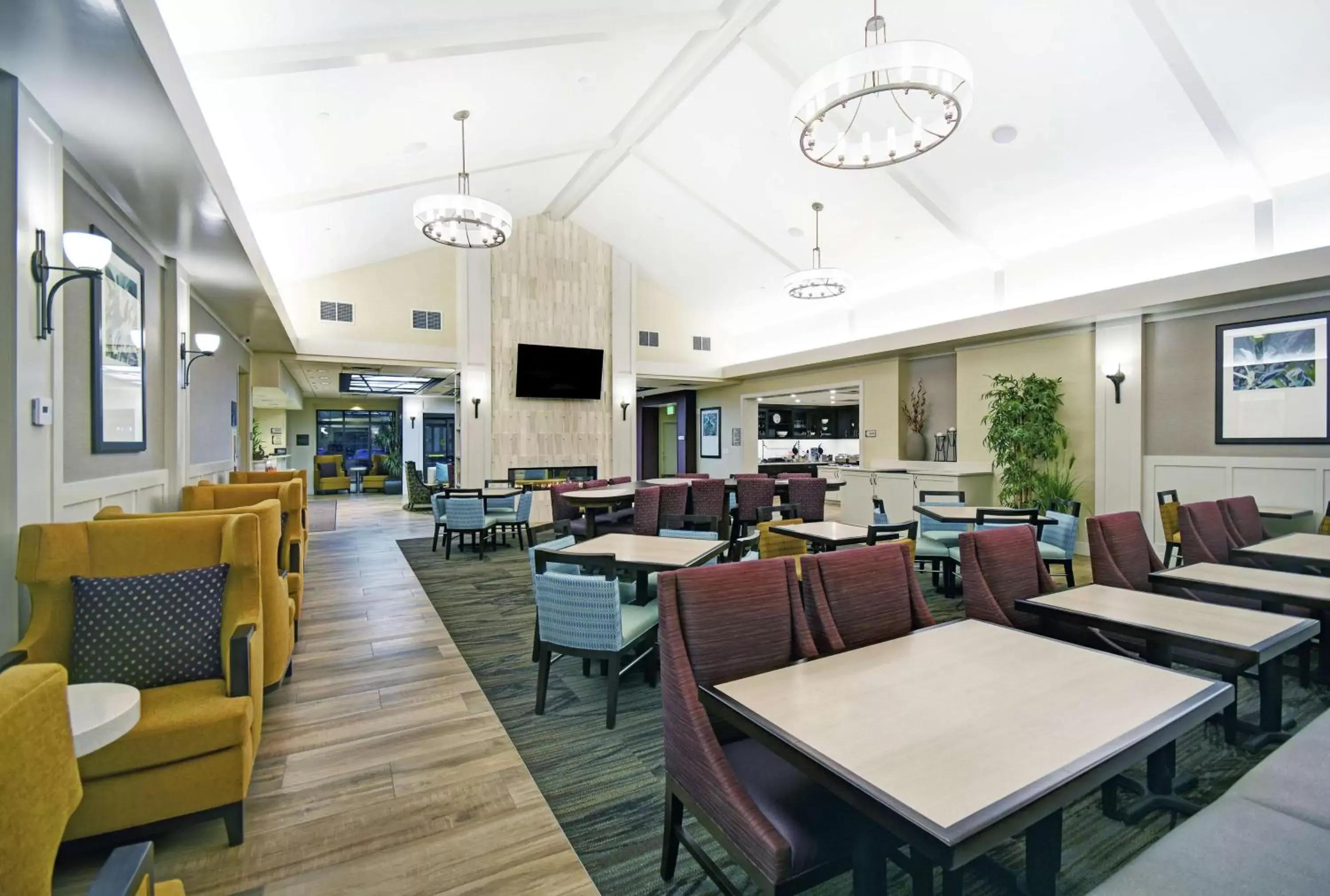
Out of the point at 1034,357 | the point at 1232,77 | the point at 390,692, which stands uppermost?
the point at 1232,77

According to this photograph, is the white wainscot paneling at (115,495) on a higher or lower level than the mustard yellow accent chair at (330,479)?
higher

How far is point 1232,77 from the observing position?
4.66 m

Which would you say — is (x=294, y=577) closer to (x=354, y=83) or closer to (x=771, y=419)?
(x=354, y=83)

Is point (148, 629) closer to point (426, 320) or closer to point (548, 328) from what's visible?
point (426, 320)

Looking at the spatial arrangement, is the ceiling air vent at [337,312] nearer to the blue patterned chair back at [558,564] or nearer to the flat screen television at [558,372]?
the flat screen television at [558,372]

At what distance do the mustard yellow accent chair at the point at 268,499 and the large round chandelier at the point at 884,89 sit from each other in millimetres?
4338

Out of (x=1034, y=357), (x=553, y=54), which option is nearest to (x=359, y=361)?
(x=553, y=54)

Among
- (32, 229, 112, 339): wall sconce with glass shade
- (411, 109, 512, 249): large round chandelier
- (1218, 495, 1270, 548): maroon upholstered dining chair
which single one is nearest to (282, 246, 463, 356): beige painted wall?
(411, 109, 512, 249): large round chandelier

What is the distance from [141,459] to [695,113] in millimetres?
6300

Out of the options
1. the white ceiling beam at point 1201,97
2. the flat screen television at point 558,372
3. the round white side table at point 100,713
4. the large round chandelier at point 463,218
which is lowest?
the round white side table at point 100,713

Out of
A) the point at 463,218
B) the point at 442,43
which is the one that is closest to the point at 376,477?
the point at 463,218

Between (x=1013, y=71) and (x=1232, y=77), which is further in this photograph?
(x=1013, y=71)

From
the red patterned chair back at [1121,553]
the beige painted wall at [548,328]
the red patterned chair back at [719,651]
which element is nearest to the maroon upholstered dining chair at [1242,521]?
the red patterned chair back at [1121,553]

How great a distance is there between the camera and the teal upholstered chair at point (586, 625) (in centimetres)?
299
